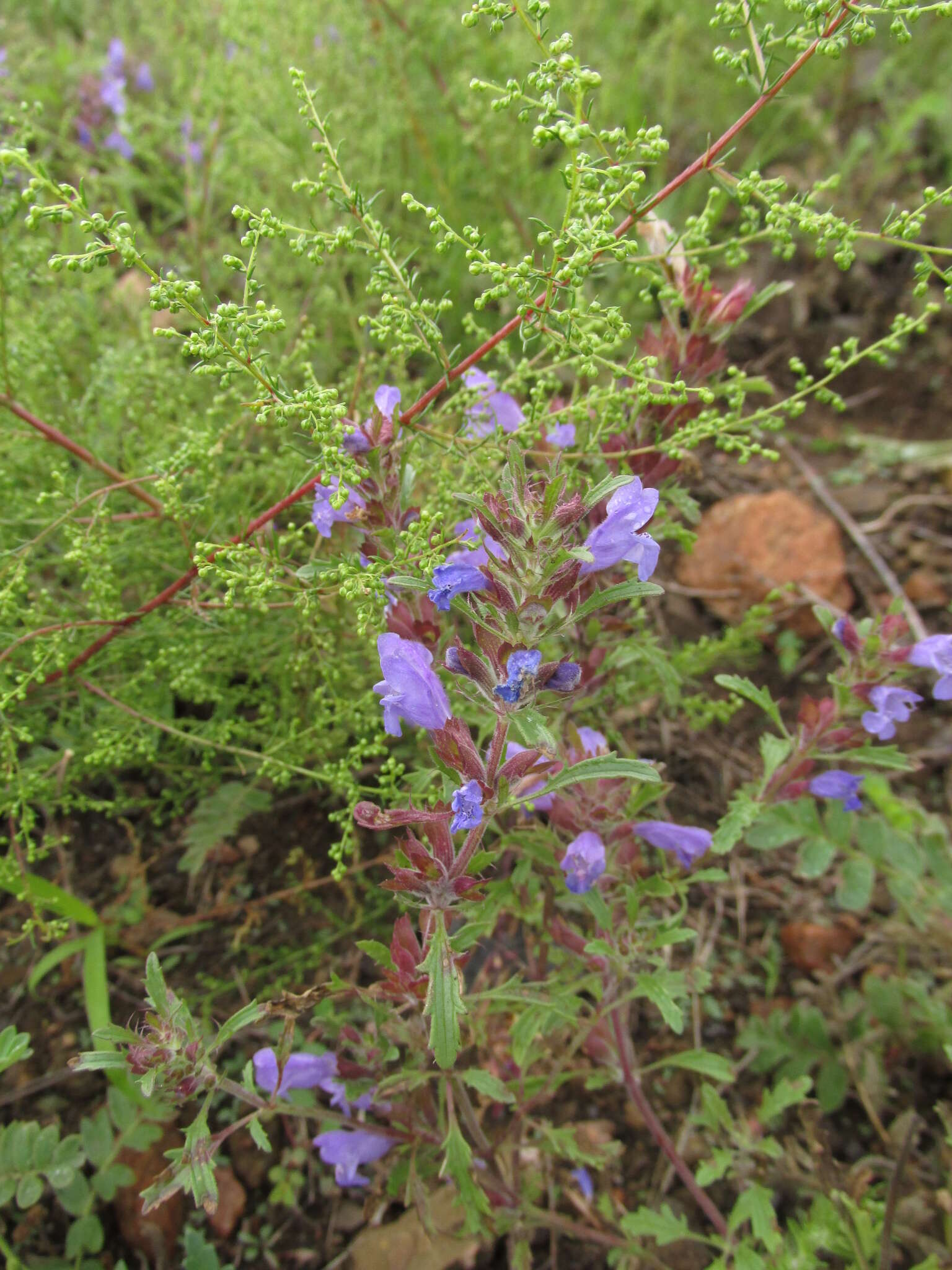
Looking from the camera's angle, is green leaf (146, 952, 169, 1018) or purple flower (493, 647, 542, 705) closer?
purple flower (493, 647, 542, 705)

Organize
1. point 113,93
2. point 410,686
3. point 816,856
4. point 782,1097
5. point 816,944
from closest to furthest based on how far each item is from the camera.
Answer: point 410,686, point 782,1097, point 816,856, point 816,944, point 113,93

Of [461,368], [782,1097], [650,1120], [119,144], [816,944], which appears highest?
[119,144]

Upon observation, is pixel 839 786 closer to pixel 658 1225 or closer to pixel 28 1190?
pixel 658 1225

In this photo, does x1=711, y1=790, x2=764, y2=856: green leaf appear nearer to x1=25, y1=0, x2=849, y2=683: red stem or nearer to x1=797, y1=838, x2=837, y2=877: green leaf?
x1=797, y1=838, x2=837, y2=877: green leaf

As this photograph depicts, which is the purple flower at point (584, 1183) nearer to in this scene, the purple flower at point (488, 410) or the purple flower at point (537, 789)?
the purple flower at point (537, 789)

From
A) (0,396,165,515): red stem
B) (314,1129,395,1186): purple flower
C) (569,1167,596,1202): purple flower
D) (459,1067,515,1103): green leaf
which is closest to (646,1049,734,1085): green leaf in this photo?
(569,1167,596,1202): purple flower

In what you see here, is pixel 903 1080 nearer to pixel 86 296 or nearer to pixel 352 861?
pixel 352 861

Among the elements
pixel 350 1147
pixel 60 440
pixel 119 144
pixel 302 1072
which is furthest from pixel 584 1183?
pixel 119 144
